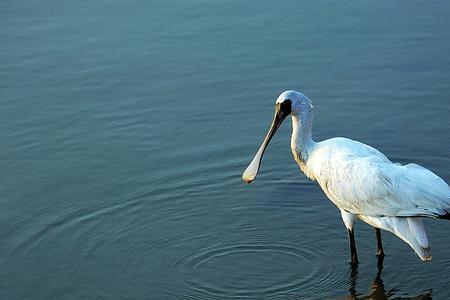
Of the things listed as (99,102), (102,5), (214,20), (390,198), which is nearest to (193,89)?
(99,102)

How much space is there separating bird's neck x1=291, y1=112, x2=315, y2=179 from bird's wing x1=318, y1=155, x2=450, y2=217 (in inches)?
15.7

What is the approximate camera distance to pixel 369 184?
9867 millimetres

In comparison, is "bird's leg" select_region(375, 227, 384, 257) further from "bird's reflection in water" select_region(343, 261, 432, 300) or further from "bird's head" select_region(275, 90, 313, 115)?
"bird's head" select_region(275, 90, 313, 115)

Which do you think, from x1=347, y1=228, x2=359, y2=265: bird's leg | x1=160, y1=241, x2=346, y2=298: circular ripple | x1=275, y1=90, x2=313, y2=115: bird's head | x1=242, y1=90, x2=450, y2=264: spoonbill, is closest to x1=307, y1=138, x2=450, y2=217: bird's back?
x1=242, y1=90, x2=450, y2=264: spoonbill

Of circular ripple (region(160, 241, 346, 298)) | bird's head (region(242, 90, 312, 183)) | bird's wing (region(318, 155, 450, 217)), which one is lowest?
circular ripple (region(160, 241, 346, 298))

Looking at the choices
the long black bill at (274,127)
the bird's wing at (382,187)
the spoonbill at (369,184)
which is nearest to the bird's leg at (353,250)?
the spoonbill at (369,184)

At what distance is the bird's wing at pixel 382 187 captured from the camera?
944 cm

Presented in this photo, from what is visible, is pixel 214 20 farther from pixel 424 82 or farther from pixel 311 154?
pixel 311 154

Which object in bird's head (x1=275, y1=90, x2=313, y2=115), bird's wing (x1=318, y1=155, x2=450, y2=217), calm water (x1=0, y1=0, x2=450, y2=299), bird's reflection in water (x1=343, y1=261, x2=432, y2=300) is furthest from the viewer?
bird's head (x1=275, y1=90, x2=313, y2=115)

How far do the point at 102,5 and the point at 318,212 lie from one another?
22.8ft

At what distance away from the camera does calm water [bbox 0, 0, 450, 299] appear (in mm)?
10094

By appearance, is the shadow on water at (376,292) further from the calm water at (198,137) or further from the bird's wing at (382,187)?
the bird's wing at (382,187)

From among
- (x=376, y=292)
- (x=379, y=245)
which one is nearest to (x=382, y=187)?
(x=379, y=245)

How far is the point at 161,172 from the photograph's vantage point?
39.5 feet
